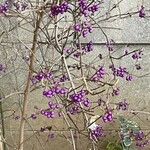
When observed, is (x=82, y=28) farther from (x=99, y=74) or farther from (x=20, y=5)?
(x=20, y=5)

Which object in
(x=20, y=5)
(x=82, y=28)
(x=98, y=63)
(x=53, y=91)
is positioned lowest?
(x=98, y=63)

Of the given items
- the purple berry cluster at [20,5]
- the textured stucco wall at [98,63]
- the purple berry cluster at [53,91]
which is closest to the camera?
the purple berry cluster at [53,91]

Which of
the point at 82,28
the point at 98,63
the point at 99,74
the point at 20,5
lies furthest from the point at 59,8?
the point at 98,63

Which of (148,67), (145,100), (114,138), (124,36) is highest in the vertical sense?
(124,36)

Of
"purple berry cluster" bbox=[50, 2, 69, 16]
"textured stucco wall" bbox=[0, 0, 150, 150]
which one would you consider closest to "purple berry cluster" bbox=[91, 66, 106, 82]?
"purple berry cluster" bbox=[50, 2, 69, 16]

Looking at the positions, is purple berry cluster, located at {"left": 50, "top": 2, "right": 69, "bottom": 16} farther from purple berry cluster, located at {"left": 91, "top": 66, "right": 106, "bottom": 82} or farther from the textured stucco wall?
the textured stucco wall

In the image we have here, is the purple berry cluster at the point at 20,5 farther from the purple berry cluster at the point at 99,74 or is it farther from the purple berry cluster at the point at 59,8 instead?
the purple berry cluster at the point at 59,8

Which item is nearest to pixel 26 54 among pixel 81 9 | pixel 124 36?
pixel 124 36

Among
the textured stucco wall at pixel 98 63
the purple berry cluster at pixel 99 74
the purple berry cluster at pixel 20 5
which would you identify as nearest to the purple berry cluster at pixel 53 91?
the purple berry cluster at pixel 99 74

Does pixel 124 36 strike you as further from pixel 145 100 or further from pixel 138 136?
pixel 138 136

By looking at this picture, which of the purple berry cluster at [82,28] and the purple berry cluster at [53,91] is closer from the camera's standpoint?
the purple berry cluster at [53,91]

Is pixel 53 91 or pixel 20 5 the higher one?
pixel 20 5
